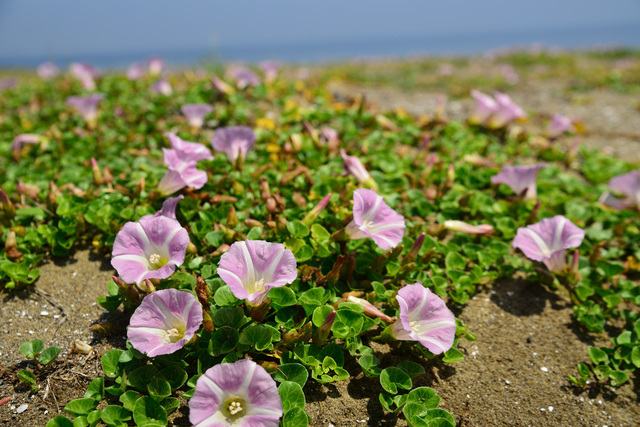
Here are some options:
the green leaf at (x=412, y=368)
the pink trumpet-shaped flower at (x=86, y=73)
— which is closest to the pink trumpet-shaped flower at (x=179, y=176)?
the green leaf at (x=412, y=368)

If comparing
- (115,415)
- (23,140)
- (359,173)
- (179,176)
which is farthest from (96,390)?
(23,140)

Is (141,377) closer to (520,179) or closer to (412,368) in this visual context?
(412,368)

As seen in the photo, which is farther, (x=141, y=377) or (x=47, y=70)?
(x=47, y=70)

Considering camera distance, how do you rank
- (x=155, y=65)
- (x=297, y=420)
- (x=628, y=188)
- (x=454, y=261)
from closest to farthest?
(x=297, y=420) → (x=454, y=261) → (x=628, y=188) → (x=155, y=65)

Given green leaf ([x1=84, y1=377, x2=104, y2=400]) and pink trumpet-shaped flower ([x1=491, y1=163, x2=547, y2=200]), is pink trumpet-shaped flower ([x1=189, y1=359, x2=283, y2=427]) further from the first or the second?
pink trumpet-shaped flower ([x1=491, y1=163, x2=547, y2=200])

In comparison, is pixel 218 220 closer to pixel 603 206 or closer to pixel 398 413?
pixel 398 413

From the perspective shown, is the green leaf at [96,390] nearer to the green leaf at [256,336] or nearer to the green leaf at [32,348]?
the green leaf at [32,348]

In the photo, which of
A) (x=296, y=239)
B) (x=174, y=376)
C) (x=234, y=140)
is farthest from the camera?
(x=234, y=140)
